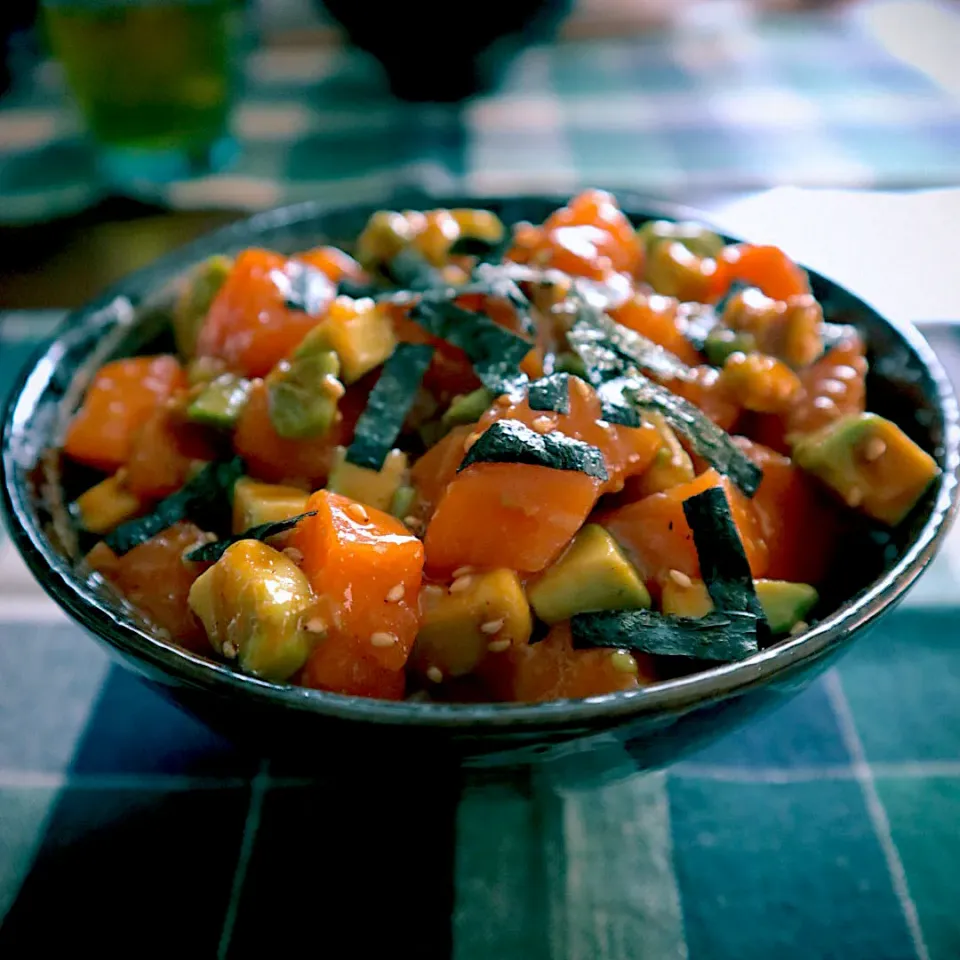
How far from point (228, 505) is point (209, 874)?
19.0 inches

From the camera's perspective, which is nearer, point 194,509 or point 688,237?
point 194,509

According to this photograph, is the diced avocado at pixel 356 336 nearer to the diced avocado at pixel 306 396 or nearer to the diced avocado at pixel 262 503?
the diced avocado at pixel 306 396

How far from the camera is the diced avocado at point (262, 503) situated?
1.20 m

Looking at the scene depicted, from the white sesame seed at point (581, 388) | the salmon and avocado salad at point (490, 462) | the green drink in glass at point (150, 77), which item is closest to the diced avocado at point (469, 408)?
the salmon and avocado salad at point (490, 462)


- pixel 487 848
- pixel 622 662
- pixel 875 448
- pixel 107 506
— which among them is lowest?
pixel 487 848

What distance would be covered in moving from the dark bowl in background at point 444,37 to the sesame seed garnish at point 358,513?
2502mm

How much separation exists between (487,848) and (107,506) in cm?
71

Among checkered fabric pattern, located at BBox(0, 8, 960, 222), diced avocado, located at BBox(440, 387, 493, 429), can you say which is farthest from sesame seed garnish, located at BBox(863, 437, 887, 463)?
checkered fabric pattern, located at BBox(0, 8, 960, 222)

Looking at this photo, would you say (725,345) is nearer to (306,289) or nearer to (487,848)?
(306,289)

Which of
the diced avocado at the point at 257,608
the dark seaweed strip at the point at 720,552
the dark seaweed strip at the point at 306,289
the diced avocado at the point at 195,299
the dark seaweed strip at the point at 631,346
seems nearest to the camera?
the diced avocado at the point at 257,608

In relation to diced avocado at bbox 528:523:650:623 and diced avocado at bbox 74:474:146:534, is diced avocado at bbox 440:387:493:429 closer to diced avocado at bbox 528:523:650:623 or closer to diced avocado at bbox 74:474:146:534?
diced avocado at bbox 528:523:650:623

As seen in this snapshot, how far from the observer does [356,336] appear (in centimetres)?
135

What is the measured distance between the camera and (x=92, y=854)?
125 cm

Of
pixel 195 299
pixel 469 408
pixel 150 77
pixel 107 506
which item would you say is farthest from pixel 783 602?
pixel 150 77
